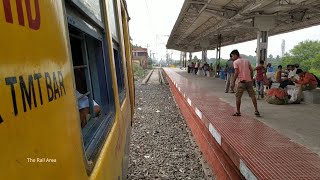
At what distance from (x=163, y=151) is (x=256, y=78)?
5776mm

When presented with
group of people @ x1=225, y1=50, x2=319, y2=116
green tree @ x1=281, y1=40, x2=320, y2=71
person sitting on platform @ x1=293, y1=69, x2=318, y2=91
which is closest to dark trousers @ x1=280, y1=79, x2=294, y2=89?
group of people @ x1=225, y1=50, x2=319, y2=116

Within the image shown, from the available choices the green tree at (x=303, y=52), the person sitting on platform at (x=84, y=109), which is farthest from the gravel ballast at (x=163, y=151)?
the green tree at (x=303, y=52)

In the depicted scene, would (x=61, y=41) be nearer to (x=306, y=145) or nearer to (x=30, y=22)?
(x=30, y=22)

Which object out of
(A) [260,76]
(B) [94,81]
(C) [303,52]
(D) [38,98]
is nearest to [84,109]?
(B) [94,81]

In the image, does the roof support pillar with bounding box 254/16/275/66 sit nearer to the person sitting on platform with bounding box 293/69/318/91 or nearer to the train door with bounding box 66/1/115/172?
the person sitting on platform with bounding box 293/69/318/91

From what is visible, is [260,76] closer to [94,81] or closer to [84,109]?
[94,81]

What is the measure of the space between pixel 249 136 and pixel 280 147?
2.38 feet

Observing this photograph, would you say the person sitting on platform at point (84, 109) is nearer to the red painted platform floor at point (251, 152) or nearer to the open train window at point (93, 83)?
the open train window at point (93, 83)

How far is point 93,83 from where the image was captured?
3113 mm

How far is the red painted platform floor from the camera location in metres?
3.64

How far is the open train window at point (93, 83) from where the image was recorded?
99.0 inches

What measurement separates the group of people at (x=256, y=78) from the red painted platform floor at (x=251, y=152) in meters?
0.68

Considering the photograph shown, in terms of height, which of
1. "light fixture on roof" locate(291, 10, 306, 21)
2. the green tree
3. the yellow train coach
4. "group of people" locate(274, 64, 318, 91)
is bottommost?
the green tree

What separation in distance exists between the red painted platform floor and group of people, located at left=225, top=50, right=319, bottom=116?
2.23 feet
